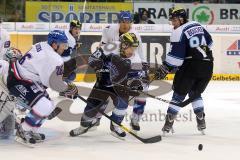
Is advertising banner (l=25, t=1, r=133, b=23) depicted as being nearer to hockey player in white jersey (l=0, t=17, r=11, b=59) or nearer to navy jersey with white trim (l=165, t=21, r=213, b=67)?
hockey player in white jersey (l=0, t=17, r=11, b=59)

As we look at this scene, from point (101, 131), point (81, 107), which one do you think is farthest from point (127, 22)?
point (81, 107)

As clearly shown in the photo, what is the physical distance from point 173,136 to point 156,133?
217mm

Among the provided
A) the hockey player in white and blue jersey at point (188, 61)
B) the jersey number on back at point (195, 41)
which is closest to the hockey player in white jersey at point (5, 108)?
the hockey player in white and blue jersey at point (188, 61)

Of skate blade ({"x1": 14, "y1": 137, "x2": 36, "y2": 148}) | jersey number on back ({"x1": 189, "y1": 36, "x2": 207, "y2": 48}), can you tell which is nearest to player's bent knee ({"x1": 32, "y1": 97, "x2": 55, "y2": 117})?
skate blade ({"x1": 14, "y1": 137, "x2": 36, "y2": 148})

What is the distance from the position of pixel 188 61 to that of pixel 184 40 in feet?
0.76

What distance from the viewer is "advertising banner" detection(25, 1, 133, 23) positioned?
468 inches

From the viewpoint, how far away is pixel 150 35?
1061 centimetres

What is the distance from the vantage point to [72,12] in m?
12.2

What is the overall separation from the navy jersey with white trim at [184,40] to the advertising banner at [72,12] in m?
6.43

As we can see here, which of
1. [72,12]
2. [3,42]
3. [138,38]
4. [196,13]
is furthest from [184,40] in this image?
[196,13]

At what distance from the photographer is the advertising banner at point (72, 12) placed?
11891 mm

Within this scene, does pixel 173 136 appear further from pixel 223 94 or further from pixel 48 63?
pixel 223 94

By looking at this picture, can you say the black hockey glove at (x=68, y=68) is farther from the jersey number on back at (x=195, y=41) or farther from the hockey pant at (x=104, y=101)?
the jersey number on back at (x=195, y=41)

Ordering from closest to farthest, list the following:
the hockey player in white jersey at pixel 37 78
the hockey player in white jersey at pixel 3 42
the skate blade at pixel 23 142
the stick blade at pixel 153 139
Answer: the hockey player in white jersey at pixel 37 78 < the skate blade at pixel 23 142 < the stick blade at pixel 153 139 < the hockey player in white jersey at pixel 3 42
